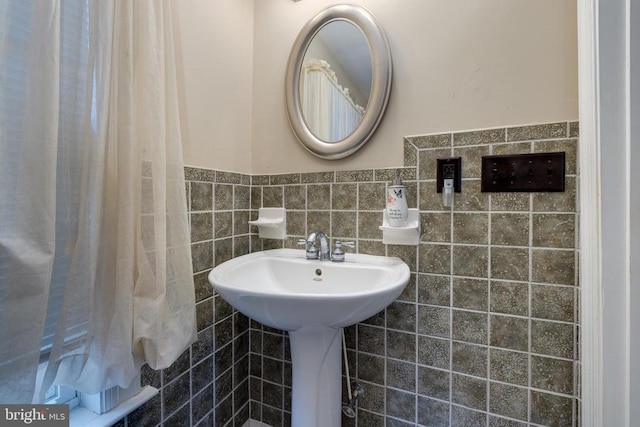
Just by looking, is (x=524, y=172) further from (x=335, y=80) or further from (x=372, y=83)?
(x=335, y=80)

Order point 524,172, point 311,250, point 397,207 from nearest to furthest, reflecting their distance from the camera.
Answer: point 524,172 → point 397,207 → point 311,250

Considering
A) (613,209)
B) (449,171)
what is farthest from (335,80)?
(613,209)

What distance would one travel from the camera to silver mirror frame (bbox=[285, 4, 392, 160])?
40.4 inches

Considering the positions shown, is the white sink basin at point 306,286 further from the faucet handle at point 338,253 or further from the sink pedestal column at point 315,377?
the sink pedestal column at point 315,377

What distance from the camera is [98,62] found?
0.61 m

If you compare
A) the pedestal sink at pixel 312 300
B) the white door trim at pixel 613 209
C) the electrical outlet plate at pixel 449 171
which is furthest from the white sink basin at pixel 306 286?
the white door trim at pixel 613 209

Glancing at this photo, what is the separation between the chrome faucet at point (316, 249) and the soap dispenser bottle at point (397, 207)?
0.85ft

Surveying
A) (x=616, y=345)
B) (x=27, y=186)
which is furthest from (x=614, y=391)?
(x=27, y=186)

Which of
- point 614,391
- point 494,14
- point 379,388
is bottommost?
point 379,388

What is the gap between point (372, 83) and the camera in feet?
3.42

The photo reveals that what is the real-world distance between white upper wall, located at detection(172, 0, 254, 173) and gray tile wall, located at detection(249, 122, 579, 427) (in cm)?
46

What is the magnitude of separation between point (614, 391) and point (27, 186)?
1.21 meters

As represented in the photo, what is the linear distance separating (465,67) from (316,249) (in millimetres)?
828

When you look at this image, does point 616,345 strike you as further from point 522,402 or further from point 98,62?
point 98,62
